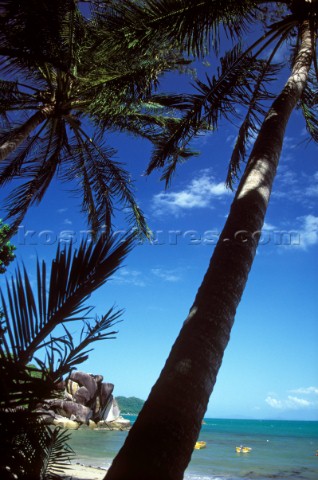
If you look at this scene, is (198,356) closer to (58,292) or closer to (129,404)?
(58,292)

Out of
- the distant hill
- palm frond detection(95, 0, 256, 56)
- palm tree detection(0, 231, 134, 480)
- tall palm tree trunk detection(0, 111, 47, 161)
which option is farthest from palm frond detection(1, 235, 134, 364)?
the distant hill

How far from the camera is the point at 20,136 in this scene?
741cm

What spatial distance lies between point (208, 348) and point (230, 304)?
0.39 meters

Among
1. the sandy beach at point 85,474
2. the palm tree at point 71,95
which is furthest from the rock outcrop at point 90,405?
the palm tree at point 71,95

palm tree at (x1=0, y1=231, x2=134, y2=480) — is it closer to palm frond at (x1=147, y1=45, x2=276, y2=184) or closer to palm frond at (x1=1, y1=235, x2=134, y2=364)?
palm frond at (x1=1, y1=235, x2=134, y2=364)

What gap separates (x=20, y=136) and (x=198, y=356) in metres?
6.83

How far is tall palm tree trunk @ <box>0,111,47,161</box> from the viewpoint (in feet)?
22.7

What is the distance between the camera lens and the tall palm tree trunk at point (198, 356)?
4.94ft

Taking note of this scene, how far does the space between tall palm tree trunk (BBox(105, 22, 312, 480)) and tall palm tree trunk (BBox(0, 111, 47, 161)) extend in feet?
17.2

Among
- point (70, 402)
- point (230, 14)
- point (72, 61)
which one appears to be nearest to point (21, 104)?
point (72, 61)

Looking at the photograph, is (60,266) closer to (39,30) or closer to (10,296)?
(10,296)

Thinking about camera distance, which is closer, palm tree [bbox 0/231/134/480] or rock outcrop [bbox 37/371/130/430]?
palm tree [bbox 0/231/134/480]

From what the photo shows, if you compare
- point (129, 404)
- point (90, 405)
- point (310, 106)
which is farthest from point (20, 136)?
point (129, 404)

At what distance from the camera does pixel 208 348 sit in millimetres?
2020
